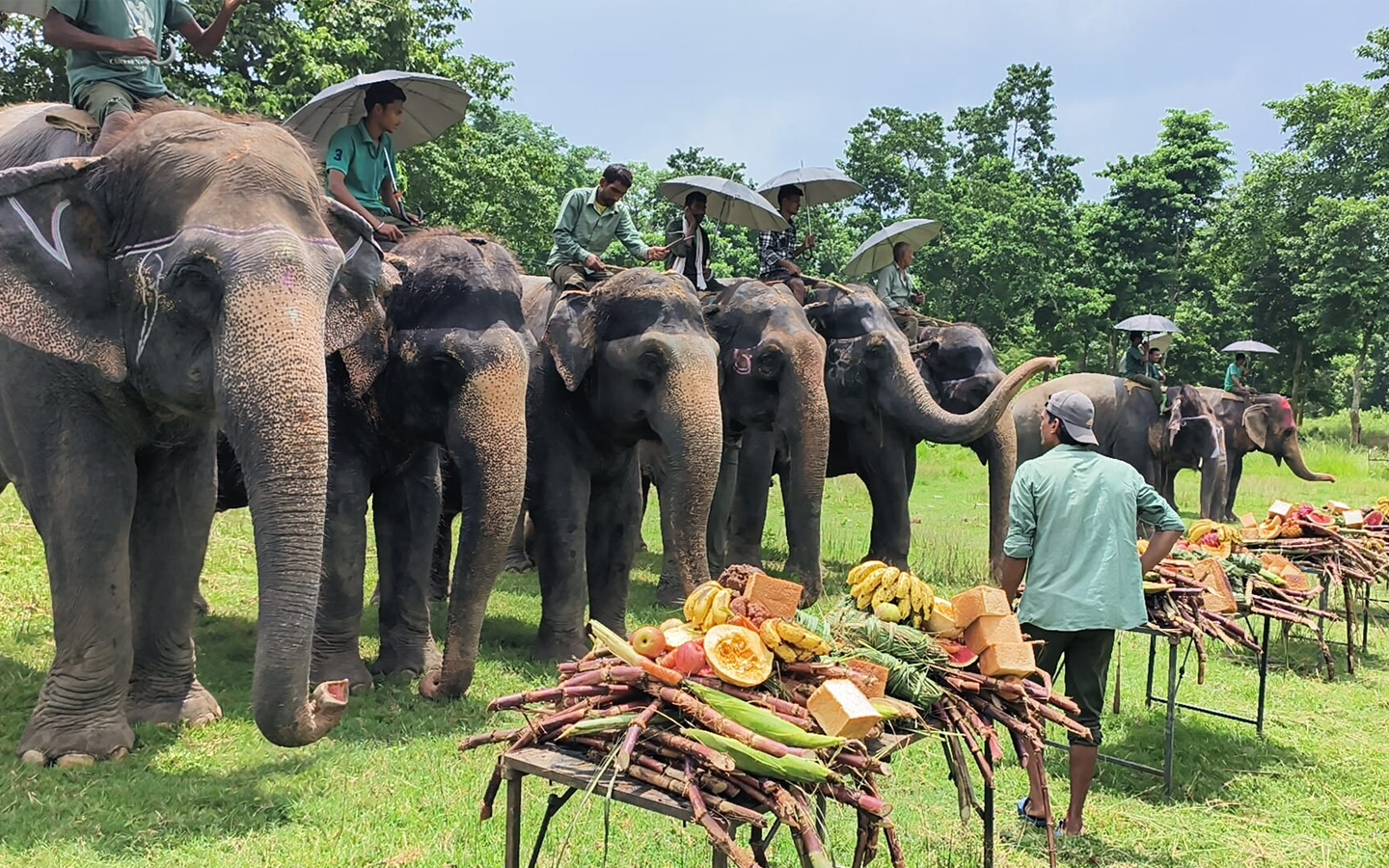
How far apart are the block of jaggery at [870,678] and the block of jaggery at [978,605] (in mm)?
593

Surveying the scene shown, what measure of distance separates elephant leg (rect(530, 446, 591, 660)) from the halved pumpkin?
377 cm

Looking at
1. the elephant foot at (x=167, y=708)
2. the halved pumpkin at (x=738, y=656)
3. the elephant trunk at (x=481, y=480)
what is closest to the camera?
the halved pumpkin at (x=738, y=656)

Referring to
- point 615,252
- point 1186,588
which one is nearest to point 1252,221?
point 615,252

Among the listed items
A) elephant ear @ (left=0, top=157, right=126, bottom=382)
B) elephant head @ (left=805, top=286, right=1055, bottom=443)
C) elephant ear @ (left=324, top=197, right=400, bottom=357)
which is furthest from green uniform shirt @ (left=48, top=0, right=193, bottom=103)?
elephant head @ (left=805, top=286, right=1055, bottom=443)

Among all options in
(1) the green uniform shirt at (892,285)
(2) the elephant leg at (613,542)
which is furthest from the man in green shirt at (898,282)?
(2) the elephant leg at (613,542)

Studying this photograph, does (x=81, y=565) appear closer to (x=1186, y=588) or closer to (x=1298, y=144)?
(x=1186, y=588)

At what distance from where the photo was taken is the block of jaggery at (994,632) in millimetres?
4070

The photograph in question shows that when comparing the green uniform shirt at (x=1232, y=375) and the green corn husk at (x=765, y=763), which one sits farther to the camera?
the green uniform shirt at (x=1232, y=375)

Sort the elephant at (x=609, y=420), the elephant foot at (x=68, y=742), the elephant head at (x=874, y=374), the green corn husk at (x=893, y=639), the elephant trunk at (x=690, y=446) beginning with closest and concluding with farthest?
1. the green corn husk at (x=893, y=639)
2. the elephant foot at (x=68, y=742)
3. the elephant trunk at (x=690, y=446)
4. the elephant at (x=609, y=420)
5. the elephant head at (x=874, y=374)

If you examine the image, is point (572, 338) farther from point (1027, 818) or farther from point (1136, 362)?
point (1136, 362)

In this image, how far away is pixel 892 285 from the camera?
44.2 feet

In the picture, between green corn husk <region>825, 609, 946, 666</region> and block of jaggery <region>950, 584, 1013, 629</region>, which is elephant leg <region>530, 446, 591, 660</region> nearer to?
green corn husk <region>825, 609, 946, 666</region>

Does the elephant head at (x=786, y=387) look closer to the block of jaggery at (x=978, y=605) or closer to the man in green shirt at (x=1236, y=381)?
the block of jaggery at (x=978, y=605)

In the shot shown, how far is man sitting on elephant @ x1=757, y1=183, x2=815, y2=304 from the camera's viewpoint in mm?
11219
